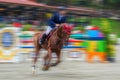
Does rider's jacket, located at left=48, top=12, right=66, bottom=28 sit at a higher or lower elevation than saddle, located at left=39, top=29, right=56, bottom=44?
higher

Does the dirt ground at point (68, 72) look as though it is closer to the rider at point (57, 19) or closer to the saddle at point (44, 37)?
the saddle at point (44, 37)

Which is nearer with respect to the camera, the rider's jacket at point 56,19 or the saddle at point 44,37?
the rider's jacket at point 56,19

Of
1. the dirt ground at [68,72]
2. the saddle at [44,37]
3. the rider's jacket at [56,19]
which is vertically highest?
the rider's jacket at [56,19]

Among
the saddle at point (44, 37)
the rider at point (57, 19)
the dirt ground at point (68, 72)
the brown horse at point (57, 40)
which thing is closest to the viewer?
the dirt ground at point (68, 72)

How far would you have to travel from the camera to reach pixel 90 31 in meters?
17.6

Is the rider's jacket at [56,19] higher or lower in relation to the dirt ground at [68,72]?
higher

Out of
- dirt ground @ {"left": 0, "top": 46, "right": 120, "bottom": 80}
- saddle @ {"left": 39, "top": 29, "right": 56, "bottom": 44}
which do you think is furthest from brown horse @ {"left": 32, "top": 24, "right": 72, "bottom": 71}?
dirt ground @ {"left": 0, "top": 46, "right": 120, "bottom": 80}

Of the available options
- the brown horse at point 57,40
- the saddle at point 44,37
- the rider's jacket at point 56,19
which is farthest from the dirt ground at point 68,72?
the rider's jacket at point 56,19

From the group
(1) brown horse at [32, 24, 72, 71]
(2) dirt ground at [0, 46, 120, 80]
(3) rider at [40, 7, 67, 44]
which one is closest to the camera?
(2) dirt ground at [0, 46, 120, 80]

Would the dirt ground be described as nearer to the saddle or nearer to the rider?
the saddle

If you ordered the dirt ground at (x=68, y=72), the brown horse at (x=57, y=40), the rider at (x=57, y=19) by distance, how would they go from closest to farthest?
the dirt ground at (x=68, y=72) → the brown horse at (x=57, y=40) → the rider at (x=57, y=19)

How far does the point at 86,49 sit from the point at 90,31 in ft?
2.37

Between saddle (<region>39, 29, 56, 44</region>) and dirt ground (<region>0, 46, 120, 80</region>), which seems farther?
saddle (<region>39, 29, 56, 44</region>)

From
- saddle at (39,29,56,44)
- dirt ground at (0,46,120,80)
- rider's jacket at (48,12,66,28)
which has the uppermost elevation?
rider's jacket at (48,12,66,28)
